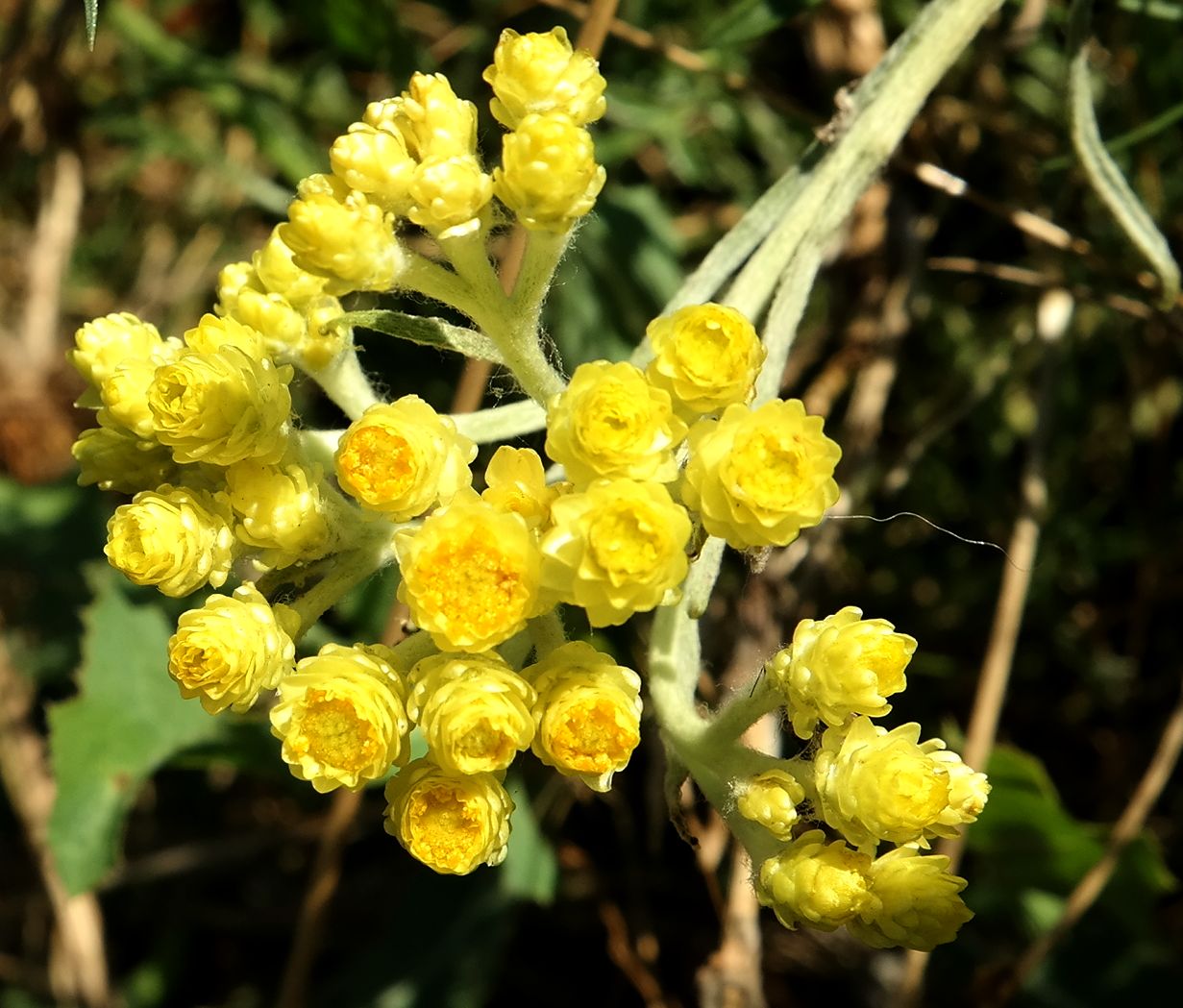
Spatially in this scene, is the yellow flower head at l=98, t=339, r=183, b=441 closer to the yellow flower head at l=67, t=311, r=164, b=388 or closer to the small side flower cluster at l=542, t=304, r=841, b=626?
the yellow flower head at l=67, t=311, r=164, b=388

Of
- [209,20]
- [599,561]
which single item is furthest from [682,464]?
[209,20]

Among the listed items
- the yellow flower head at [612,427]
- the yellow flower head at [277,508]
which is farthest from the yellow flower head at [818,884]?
the yellow flower head at [277,508]

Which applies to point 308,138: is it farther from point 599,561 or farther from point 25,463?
point 599,561

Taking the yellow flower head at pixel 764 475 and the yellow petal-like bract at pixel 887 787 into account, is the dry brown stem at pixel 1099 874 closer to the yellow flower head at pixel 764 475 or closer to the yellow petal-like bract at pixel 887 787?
the yellow petal-like bract at pixel 887 787

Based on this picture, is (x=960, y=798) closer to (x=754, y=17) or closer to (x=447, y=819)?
(x=447, y=819)

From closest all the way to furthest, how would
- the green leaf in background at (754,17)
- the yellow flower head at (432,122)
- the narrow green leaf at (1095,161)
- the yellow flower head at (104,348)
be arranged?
the yellow flower head at (432,122), the yellow flower head at (104,348), the narrow green leaf at (1095,161), the green leaf in background at (754,17)

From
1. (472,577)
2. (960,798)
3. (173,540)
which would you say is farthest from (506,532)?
(960,798)

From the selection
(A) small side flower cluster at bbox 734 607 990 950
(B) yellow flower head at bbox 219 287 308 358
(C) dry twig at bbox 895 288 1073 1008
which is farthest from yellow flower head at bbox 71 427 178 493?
(C) dry twig at bbox 895 288 1073 1008
